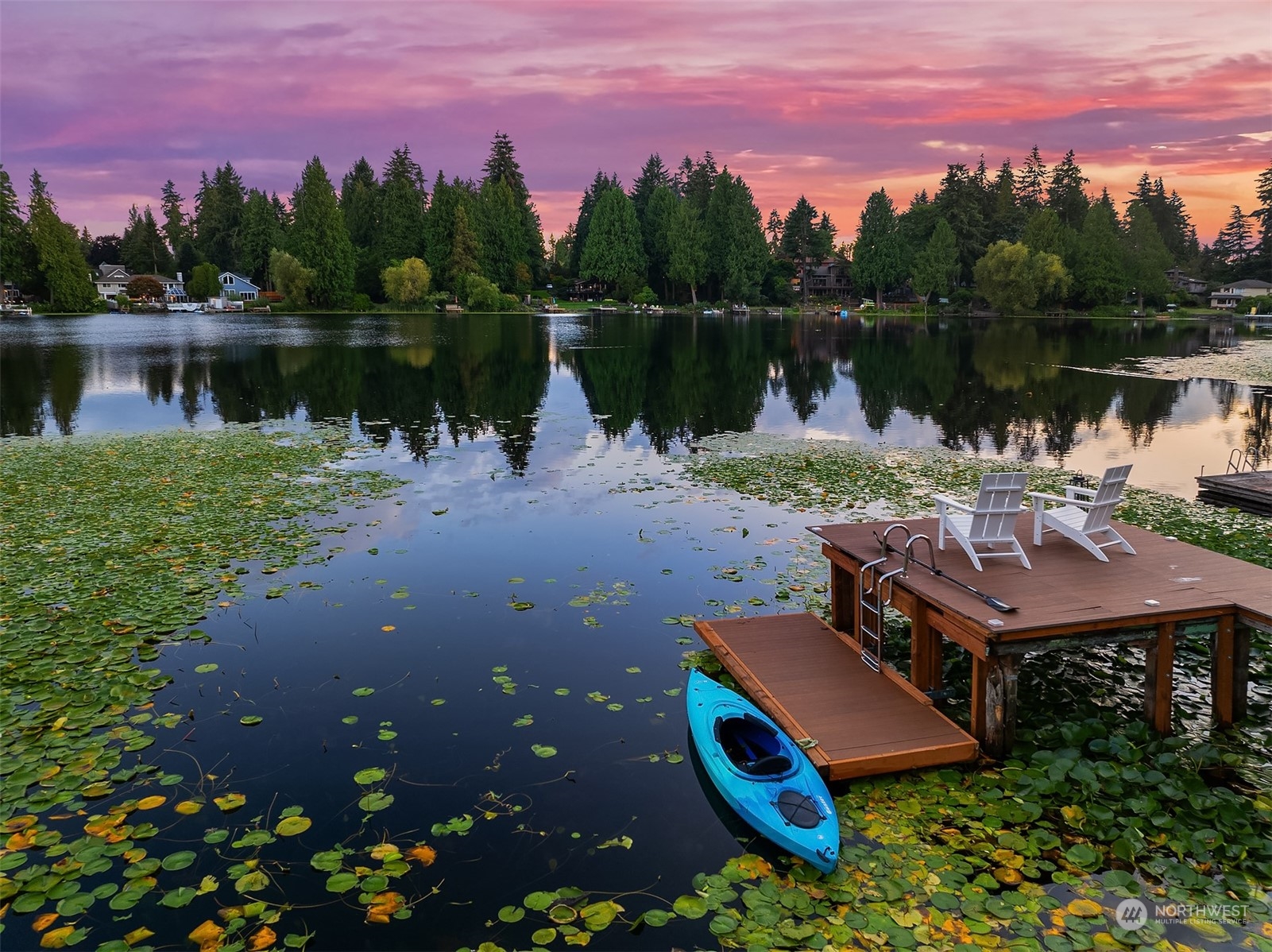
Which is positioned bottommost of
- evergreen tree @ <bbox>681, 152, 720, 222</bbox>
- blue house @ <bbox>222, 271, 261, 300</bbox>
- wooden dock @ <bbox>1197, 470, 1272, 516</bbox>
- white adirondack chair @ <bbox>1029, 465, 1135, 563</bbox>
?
wooden dock @ <bbox>1197, 470, 1272, 516</bbox>

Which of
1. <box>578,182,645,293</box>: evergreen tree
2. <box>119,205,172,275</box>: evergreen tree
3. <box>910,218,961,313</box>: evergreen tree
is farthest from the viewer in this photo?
<box>119,205,172,275</box>: evergreen tree

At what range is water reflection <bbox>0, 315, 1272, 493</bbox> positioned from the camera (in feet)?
90.4

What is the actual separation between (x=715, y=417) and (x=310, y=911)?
987 inches

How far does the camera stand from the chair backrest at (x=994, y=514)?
9594mm

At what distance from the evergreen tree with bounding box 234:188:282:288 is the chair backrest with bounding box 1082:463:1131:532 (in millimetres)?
135348

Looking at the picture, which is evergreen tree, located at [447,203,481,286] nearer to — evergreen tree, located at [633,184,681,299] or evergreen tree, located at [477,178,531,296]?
evergreen tree, located at [477,178,531,296]

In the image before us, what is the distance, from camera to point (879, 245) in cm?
12138

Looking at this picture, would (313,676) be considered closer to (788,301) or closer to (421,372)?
(421,372)

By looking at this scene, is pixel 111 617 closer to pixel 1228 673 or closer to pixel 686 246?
pixel 1228 673

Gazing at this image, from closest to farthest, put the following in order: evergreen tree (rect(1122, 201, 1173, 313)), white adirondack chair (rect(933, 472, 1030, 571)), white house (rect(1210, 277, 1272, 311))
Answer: white adirondack chair (rect(933, 472, 1030, 571)), evergreen tree (rect(1122, 201, 1173, 313)), white house (rect(1210, 277, 1272, 311))

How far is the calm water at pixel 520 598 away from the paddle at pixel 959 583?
2658mm

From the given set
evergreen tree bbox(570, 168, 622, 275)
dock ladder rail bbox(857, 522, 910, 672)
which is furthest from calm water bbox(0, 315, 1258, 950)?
evergreen tree bbox(570, 168, 622, 275)

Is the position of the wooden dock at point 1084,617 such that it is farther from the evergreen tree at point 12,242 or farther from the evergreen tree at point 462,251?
the evergreen tree at point 12,242

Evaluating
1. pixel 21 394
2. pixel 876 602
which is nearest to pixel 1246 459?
pixel 876 602
